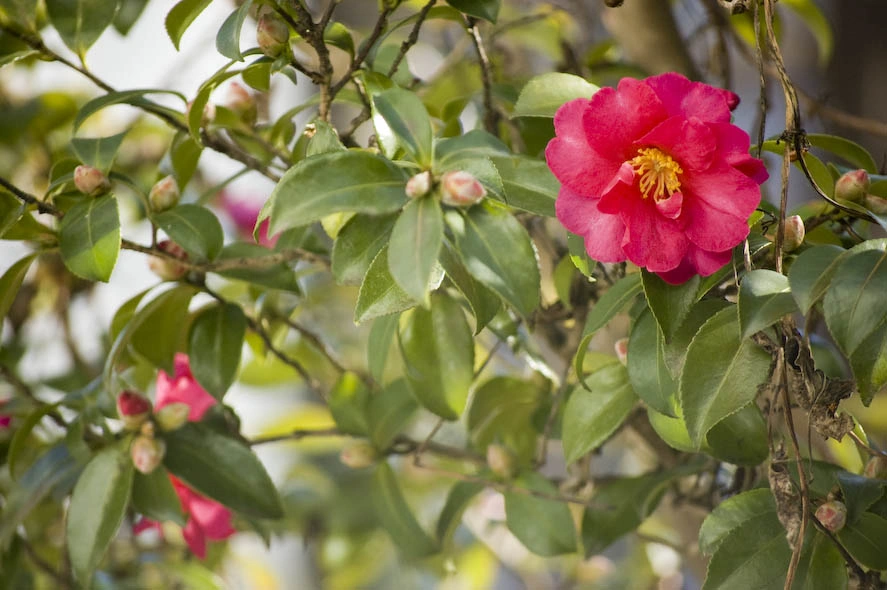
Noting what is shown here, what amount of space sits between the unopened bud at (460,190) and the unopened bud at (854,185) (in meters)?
0.25

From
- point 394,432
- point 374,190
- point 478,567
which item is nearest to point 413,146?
point 374,190

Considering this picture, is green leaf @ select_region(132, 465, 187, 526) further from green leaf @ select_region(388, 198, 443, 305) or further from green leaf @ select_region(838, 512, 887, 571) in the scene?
green leaf @ select_region(838, 512, 887, 571)

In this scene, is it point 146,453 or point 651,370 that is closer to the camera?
point 651,370

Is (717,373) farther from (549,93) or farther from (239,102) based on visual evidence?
(239,102)

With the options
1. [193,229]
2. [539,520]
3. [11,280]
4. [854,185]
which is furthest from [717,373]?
[11,280]

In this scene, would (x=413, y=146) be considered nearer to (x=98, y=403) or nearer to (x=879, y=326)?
(x=879, y=326)

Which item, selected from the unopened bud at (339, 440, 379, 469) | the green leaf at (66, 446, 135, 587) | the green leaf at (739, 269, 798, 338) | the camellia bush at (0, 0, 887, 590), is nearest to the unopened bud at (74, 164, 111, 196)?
the camellia bush at (0, 0, 887, 590)

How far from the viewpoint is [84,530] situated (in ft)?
2.15

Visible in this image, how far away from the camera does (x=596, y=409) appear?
0.63 m

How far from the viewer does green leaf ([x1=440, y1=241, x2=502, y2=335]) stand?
0.48 metres

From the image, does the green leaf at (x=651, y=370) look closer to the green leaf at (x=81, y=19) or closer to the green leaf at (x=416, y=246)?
the green leaf at (x=416, y=246)

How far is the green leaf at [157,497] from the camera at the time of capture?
698mm

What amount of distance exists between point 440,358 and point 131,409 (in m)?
0.25

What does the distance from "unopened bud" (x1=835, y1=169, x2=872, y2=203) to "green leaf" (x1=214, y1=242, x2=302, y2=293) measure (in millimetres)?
386
